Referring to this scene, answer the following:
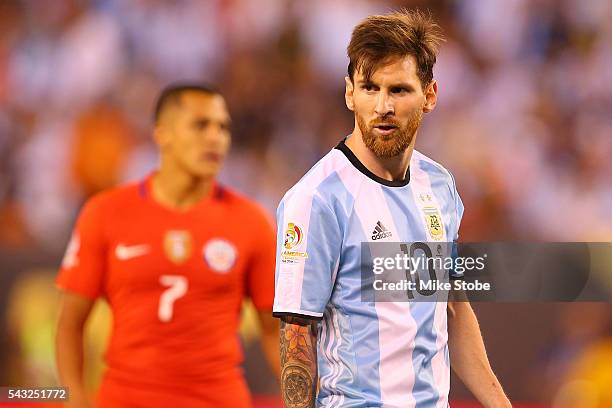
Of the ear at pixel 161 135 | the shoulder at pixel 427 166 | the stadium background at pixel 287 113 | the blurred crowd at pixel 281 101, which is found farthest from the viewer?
the blurred crowd at pixel 281 101

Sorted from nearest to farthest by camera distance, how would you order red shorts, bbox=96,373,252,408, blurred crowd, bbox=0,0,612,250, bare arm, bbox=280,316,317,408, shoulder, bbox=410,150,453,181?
bare arm, bbox=280,316,317,408 < shoulder, bbox=410,150,453,181 < red shorts, bbox=96,373,252,408 < blurred crowd, bbox=0,0,612,250

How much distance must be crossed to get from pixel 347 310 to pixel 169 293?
1.70 metres

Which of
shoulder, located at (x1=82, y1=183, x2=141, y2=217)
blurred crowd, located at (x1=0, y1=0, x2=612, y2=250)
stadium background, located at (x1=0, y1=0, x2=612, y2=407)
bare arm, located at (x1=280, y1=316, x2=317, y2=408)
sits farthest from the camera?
blurred crowd, located at (x1=0, y1=0, x2=612, y2=250)

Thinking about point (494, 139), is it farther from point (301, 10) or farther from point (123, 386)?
point (123, 386)

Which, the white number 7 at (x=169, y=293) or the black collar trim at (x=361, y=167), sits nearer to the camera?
the black collar trim at (x=361, y=167)

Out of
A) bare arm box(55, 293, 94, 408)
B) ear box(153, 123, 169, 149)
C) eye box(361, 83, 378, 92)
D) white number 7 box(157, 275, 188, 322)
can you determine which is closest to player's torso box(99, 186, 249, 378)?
white number 7 box(157, 275, 188, 322)

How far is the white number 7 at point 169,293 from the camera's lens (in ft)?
12.3

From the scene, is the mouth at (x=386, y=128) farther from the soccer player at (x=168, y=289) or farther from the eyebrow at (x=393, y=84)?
the soccer player at (x=168, y=289)

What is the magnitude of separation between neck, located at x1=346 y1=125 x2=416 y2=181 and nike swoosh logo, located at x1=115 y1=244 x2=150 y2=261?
1645 millimetres

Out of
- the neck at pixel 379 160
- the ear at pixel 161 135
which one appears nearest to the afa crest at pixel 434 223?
the neck at pixel 379 160

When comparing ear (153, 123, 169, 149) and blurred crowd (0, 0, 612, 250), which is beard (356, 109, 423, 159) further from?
blurred crowd (0, 0, 612, 250)

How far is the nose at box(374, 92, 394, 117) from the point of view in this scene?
2.30 metres

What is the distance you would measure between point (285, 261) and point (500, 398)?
2.26 ft

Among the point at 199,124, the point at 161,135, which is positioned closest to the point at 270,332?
the point at 199,124
